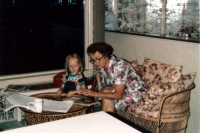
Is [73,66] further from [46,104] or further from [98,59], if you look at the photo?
[46,104]

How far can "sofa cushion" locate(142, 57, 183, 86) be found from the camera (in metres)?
2.27

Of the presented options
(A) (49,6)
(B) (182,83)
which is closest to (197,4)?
(B) (182,83)

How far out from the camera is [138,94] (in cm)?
237

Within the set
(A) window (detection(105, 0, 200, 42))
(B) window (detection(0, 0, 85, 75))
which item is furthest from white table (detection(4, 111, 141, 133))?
(B) window (detection(0, 0, 85, 75))

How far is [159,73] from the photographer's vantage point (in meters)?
2.44

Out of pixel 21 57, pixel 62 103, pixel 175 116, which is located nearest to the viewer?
pixel 62 103

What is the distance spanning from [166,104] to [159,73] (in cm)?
44

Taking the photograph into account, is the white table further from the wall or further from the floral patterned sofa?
the wall

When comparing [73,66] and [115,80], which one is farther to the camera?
[73,66]

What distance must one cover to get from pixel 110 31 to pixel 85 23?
438 millimetres

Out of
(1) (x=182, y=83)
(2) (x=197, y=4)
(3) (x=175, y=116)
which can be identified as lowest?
(3) (x=175, y=116)

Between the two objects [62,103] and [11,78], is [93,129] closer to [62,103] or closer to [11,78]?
[62,103]

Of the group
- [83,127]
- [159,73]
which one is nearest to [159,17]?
[159,73]

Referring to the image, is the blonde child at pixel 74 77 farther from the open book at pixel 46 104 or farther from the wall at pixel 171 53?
the wall at pixel 171 53
